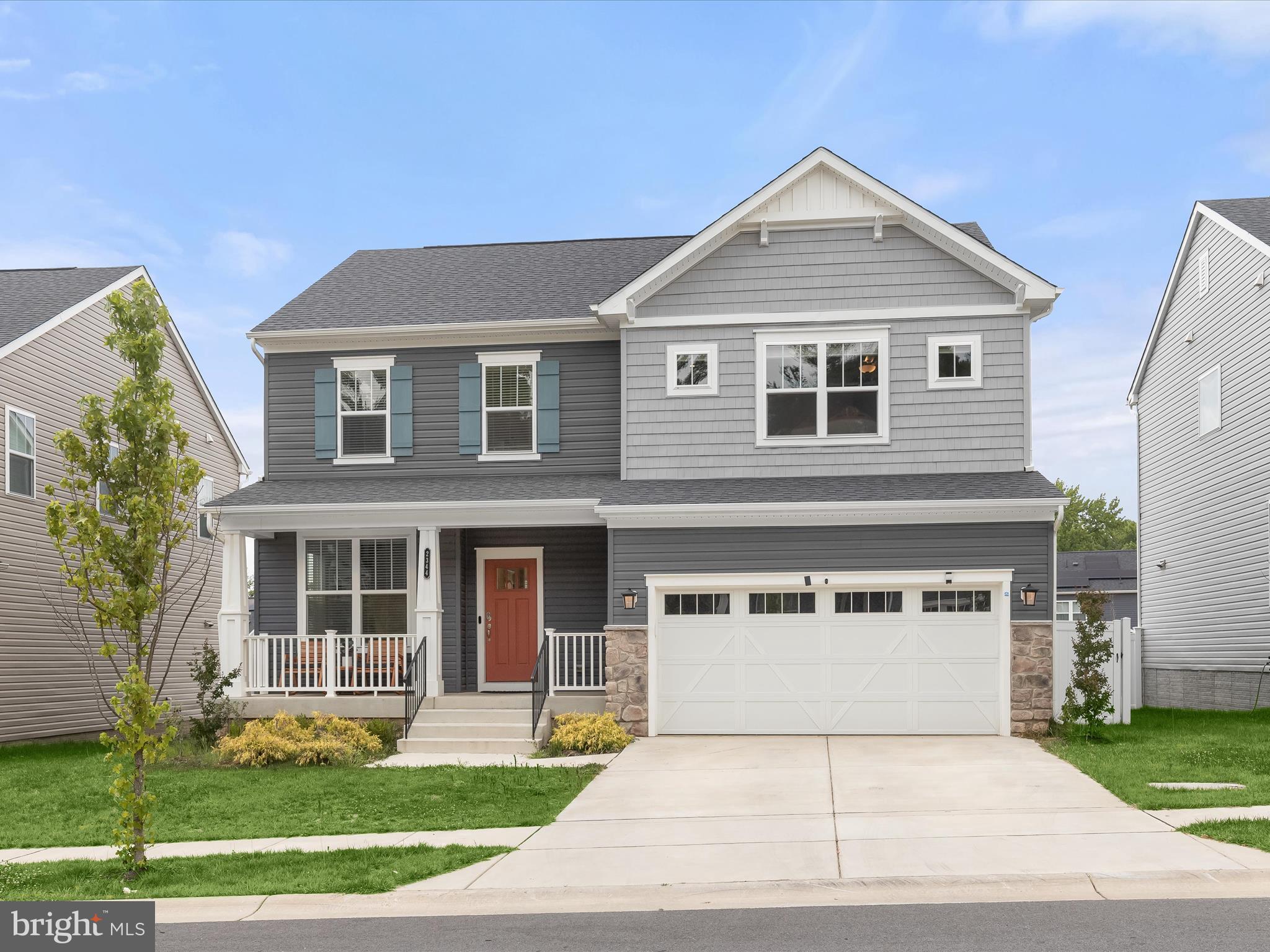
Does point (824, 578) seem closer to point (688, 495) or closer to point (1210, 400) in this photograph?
point (688, 495)

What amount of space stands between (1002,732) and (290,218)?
27850mm

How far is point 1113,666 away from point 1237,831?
29.5ft

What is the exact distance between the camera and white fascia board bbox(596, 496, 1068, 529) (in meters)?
15.5

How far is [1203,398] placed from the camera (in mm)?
23484

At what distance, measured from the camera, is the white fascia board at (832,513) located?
15.5m

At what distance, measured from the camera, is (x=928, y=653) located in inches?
629

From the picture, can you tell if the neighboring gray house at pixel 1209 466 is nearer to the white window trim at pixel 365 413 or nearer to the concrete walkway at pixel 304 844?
the white window trim at pixel 365 413

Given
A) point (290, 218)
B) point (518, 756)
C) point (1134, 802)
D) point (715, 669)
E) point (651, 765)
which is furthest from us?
point (290, 218)

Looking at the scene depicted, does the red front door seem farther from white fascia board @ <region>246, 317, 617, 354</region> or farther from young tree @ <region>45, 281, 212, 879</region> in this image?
young tree @ <region>45, 281, 212, 879</region>

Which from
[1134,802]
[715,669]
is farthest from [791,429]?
[1134,802]

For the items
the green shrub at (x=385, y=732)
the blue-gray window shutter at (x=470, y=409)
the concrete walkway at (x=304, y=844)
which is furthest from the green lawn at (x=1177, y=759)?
the blue-gray window shutter at (x=470, y=409)

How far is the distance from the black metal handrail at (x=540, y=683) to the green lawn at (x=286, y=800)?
166 centimetres

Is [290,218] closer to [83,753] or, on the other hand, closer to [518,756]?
[83,753]

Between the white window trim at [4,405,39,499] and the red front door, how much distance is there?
8324 mm
